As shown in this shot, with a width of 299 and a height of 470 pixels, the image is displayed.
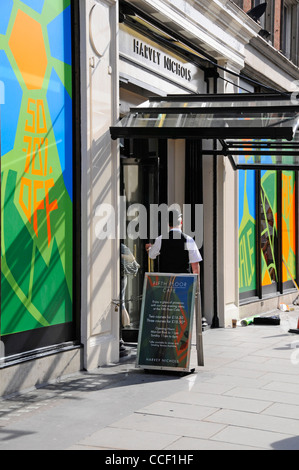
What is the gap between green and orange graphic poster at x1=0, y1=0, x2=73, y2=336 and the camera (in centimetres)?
765

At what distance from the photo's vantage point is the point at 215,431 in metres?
6.21

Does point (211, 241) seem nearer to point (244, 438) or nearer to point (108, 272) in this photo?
point (108, 272)

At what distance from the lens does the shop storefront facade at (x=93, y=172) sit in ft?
25.7

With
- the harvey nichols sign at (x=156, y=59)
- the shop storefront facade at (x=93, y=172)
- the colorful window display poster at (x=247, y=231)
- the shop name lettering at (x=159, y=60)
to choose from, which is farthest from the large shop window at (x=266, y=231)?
the shop name lettering at (x=159, y=60)

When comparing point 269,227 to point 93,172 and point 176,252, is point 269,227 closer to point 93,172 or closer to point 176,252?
point 176,252

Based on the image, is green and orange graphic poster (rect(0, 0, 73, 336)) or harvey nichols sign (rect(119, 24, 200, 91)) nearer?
green and orange graphic poster (rect(0, 0, 73, 336))

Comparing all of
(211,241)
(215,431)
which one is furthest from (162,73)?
(215,431)

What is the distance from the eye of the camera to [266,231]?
17797 mm

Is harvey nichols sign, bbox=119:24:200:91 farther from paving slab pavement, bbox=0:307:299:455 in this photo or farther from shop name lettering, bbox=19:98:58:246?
paving slab pavement, bbox=0:307:299:455

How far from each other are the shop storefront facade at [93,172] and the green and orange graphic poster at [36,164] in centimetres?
2

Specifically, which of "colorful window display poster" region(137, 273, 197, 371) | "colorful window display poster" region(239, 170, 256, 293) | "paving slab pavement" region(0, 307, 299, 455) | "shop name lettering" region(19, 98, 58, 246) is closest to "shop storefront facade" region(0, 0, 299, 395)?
"shop name lettering" region(19, 98, 58, 246)

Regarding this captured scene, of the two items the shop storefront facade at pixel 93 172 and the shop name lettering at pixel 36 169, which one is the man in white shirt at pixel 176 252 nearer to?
the shop storefront facade at pixel 93 172

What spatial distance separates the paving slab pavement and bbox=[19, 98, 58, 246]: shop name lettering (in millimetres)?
1825
